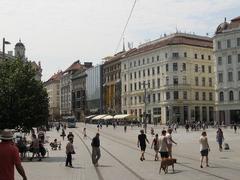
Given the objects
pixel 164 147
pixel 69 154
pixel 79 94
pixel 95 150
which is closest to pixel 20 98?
pixel 95 150

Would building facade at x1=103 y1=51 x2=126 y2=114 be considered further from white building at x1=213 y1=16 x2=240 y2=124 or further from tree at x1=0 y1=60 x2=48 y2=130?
tree at x1=0 y1=60 x2=48 y2=130

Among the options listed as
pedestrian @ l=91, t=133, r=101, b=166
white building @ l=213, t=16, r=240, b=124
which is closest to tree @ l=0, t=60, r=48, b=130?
pedestrian @ l=91, t=133, r=101, b=166

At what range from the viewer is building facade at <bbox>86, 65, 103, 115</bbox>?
148 meters

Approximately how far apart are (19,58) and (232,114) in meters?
63.5

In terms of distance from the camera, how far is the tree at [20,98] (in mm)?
27828

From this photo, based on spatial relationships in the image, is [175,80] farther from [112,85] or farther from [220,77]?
[112,85]

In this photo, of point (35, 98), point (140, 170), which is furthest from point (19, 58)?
point (140, 170)

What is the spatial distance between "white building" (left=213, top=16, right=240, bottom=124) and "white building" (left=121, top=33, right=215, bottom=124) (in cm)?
1266

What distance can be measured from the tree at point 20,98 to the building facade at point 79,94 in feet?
450

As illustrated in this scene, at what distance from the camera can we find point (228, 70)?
9012 cm

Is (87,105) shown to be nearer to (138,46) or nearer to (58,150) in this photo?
(138,46)

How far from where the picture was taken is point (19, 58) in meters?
30.5

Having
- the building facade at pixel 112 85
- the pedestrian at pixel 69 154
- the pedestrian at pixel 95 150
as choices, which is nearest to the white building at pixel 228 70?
the building facade at pixel 112 85

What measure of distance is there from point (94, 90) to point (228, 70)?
70.1 m
